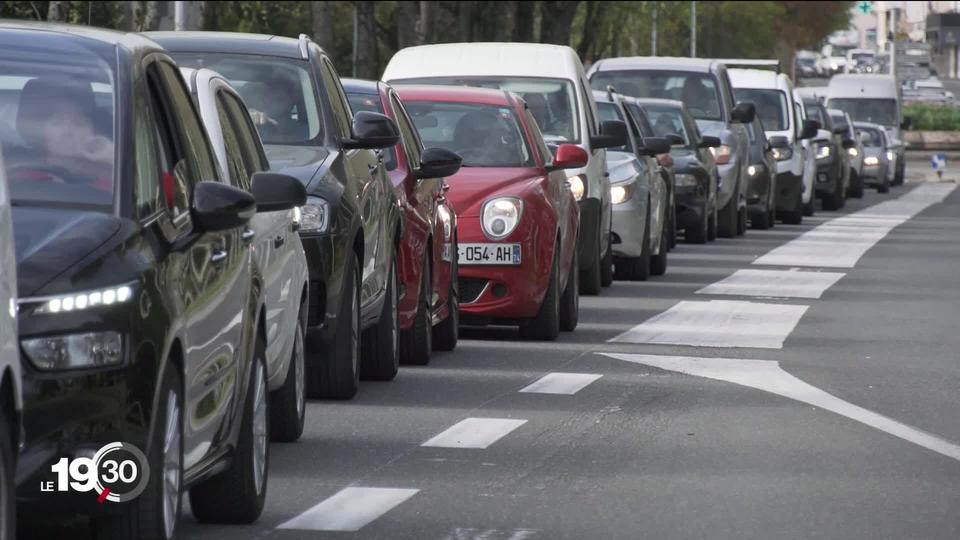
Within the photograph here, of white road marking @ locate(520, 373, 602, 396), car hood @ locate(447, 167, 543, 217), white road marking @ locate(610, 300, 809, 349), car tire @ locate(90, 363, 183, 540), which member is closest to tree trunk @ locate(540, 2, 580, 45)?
white road marking @ locate(610, 300, 809, 349)

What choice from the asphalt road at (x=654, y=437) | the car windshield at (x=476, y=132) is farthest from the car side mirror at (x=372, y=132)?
the car windshield at (x=476, y=132)

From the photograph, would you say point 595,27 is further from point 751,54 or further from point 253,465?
point 253,465

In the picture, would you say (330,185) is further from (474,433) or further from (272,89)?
(474,433)

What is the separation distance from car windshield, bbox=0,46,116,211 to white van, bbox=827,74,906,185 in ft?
159

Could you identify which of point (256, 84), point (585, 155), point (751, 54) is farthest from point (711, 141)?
point (751, 54)

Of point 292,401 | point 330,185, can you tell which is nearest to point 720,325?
point 330,185

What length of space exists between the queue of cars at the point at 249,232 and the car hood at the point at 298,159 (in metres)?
0.02

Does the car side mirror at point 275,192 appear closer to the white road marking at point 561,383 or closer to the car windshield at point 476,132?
the white road marking at point 561,383

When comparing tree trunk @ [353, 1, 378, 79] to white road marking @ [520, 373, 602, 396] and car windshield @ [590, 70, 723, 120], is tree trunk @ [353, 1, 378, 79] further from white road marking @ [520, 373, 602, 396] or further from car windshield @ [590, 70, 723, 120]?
white road marking @ [520, 373, 602, 396]

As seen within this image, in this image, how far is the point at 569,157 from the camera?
16156 millimetres

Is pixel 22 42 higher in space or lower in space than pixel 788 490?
higher

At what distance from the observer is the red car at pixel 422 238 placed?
44.7 ft

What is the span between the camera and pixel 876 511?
8.67 metres

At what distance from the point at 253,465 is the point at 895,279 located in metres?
15.5
